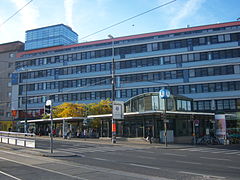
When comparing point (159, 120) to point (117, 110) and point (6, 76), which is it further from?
point (6, 76)

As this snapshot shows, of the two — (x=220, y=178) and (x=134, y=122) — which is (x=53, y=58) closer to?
(x=134, y=122)

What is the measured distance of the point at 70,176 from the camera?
10.7 meters

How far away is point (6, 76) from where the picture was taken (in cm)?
7731

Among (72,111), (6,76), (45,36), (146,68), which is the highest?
(45,36)

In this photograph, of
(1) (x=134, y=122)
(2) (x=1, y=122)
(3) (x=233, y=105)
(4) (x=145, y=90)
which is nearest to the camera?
(1) (x=134, y=122)

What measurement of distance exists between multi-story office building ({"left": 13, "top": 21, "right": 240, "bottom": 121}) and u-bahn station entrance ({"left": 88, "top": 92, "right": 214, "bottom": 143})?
333 inches

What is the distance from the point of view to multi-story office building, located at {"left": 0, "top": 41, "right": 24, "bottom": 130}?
2946 inches

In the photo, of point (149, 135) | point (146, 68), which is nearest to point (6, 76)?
point (146, 68)

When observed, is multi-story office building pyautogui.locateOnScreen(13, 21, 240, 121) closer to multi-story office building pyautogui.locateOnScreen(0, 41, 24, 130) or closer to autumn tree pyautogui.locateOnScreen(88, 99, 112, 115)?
multi-story office building pyautogui.locateOnScreen(0, 41, 24, 130)

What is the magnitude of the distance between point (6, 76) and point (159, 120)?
2214 inches

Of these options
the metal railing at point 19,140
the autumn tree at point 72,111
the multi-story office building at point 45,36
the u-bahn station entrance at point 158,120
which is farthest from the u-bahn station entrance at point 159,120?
the multi-story office building at point 45,36

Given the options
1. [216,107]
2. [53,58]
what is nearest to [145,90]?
[216,107]

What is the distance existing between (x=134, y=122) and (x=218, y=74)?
22.3 meters

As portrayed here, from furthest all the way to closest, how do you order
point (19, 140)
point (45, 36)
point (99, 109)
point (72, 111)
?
1. point (45, 36)
2. point (72, 111)
3. point (99, 109)
4. point (19, 140)
